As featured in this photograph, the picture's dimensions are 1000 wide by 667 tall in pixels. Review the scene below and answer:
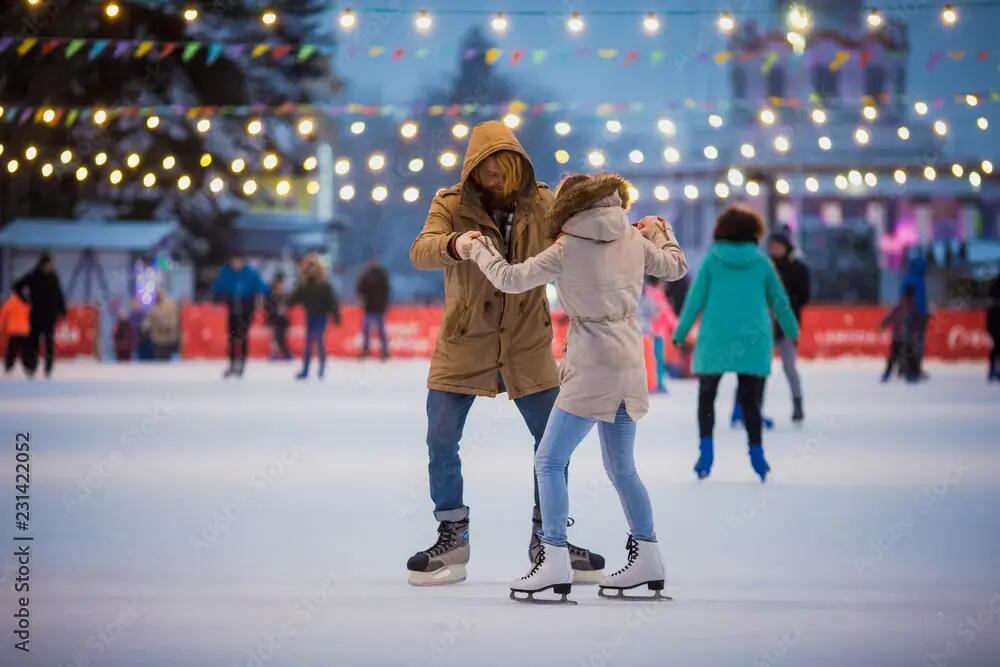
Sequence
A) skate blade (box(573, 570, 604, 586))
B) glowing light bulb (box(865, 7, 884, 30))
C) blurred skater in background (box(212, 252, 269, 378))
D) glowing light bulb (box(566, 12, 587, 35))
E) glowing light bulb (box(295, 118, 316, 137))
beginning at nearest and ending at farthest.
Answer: skate blade (box(573, 570, 604, 586)), glowing light bulb (box(566, 12, 587, 35)), glowing light bulb (box(865, 7, 884, 30)), blurred skater in background (box(212, 252, 269, 378)), glowing light bulb (box(295, 118, 316, 137))

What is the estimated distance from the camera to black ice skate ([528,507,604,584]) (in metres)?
5.61

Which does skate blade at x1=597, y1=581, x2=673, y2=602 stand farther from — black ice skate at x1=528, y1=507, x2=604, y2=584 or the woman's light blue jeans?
black ice skate at x1=528, y1=507, x2=604, y2=584

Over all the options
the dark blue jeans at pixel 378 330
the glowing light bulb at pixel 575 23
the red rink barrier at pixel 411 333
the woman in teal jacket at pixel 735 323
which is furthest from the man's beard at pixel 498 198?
the red rink barrier at pixel 411 333

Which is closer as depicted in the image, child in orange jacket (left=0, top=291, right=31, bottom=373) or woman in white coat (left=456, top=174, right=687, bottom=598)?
woman in white coat (left=456, top=174, right=687, bottom=598)

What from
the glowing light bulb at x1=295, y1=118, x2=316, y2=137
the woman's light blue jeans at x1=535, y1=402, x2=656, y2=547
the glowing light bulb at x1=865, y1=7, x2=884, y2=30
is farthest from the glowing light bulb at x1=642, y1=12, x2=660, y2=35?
the woman's light blue jeans at x1=535, y1=402, x2=656, y2=547

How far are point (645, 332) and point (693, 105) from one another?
3.11 meters

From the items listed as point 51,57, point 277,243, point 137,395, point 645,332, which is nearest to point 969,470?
point 645,332

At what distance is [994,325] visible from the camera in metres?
20.3

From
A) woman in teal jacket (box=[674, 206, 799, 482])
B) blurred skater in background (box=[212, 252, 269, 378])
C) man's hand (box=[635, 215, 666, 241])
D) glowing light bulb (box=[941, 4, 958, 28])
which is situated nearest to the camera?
man's hand (box=[635, 215, 666, 241])

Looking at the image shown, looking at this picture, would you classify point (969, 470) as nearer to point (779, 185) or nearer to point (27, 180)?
point (779, 185)

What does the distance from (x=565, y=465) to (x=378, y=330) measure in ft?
67.6

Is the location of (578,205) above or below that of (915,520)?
above

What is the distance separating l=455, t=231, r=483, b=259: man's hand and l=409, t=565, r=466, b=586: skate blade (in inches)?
43.0

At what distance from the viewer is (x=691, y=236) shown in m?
59.2
